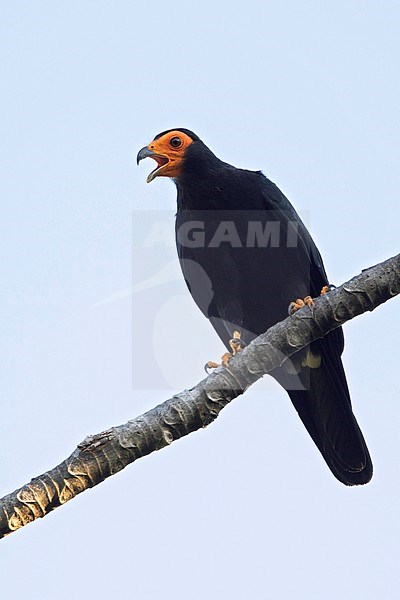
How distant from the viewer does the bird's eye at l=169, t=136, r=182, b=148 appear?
6.42m

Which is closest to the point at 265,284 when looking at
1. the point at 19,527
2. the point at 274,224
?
the point at 274,224

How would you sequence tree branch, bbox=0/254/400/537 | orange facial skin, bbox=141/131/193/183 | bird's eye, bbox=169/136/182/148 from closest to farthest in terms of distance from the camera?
1. tree branch, bbox=0/254/400/537
2. orange facial skin, bbox=141/131/193/183
3. bird's eye, bbox=169/136/182/148

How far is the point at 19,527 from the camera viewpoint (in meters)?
3.62

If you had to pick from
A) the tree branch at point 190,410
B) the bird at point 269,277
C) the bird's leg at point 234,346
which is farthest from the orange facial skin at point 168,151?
the tree branch at point 190,410

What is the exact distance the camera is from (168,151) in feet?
21.2

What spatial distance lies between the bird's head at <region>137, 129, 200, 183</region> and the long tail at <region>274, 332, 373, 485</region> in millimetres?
1757

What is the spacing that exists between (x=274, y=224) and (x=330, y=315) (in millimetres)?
1730

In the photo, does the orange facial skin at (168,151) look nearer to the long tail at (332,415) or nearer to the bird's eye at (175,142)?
the bird's eye at (175,142)

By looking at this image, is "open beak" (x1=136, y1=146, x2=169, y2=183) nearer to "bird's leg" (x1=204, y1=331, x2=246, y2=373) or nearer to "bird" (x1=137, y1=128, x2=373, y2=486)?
"bird" (x1=137, y1=128, x2=373, y2=486)

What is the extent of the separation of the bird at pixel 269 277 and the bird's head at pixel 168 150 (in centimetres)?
37

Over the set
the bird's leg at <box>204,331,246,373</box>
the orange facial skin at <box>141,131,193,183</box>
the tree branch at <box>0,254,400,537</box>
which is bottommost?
the tree branch at <box>0,254,400,537</box>

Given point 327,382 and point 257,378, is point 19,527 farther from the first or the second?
point 327,382

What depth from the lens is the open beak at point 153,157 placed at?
21.0 ft

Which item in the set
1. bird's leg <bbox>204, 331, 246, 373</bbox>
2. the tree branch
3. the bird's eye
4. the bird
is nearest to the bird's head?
the bird's eye
